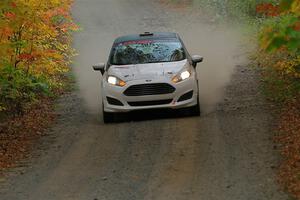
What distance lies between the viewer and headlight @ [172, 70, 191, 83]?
14.0 metres

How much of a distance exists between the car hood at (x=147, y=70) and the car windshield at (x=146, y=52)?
1.01 ft

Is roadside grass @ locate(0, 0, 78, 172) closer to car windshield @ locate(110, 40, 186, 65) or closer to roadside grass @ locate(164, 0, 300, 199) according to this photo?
car windshield @ locate(110, 40, 186, 65)

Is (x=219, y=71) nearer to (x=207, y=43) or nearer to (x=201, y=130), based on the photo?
(x=207, y=43)

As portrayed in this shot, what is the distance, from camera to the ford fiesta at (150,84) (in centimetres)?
1393

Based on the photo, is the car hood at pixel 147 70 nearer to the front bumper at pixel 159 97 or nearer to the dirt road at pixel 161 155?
the front bumper at pixel 159 97

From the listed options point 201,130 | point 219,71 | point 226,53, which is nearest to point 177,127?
point 201,130

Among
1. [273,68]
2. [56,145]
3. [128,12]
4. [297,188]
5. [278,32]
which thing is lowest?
[128,12]

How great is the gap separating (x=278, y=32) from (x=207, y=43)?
2337 centimetres

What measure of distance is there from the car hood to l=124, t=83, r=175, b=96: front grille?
199 millimetres

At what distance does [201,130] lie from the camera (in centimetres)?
1288

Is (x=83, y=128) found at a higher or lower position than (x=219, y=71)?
higher

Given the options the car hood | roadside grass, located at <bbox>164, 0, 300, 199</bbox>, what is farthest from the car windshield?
roadside grass, located at <bbox>164, 0, 300, 199</bbox>

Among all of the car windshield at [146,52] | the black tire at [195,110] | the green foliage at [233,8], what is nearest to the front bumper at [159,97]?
the black tire at [195,110]

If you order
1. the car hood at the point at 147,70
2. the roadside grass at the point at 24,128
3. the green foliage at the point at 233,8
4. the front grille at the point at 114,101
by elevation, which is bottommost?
the green foliage at the point at 233,8
